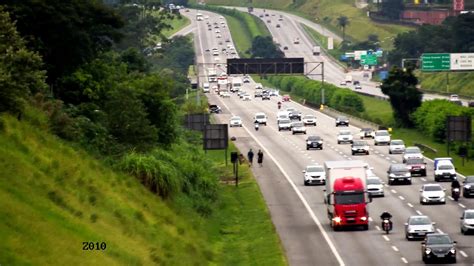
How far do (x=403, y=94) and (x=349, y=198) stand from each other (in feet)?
Answer: 240

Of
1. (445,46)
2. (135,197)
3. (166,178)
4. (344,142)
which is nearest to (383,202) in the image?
(166,178)

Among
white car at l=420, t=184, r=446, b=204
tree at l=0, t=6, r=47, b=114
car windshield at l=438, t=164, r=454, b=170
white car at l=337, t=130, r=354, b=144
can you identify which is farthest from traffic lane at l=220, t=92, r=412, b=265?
tree at l=0, t=6, r=47, b=114

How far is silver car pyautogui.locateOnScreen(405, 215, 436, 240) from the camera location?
5684 cm

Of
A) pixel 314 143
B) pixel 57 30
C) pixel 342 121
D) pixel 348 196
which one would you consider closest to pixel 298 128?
pixel 342 121

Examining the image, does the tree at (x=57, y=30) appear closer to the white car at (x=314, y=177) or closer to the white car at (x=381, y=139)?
the white car at (x=314, y=177)

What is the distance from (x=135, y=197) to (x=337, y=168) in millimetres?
11750

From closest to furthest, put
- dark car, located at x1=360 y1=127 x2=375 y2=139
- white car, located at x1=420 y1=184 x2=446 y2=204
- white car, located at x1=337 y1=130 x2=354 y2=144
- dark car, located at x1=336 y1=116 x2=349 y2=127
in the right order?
white car, located at x1=420 y1=184 x2=446 y2=204
white car, located at x1=337 y1=130 x2=354 y2=144
dark car, located at x1=360 y1=127 x2=375 y2=139
dark car, located at x1=336 y1=116 x2=349 y2=127

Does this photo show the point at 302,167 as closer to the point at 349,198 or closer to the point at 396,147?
the point at 396,147

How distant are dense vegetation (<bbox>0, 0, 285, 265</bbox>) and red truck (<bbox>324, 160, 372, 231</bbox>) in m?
3.15

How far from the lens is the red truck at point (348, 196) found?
5997cm

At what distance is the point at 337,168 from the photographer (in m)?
61.2

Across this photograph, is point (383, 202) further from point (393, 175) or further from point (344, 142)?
point (344, 142)

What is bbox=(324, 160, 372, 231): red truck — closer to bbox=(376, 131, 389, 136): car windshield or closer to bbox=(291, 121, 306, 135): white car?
bbox=(376, 131, 389, 136): car windshield

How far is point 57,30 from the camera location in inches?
2685
